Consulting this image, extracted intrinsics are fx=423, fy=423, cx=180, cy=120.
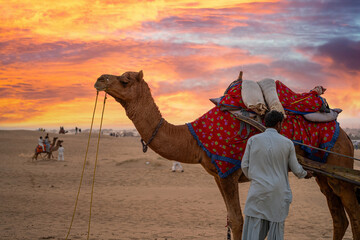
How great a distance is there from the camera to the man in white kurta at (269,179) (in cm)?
441

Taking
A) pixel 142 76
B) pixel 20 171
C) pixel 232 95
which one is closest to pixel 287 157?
pixel 232 95

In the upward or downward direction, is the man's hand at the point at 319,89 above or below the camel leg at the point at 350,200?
above

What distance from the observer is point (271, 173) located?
4418 mm

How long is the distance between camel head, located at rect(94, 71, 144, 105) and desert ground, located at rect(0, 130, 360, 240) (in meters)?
3.89

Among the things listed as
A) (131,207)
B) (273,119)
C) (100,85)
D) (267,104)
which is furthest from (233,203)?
(131,207)

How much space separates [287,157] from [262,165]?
0.93 feet

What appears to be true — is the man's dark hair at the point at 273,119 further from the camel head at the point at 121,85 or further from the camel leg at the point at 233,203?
the camel head at the point at 121,85

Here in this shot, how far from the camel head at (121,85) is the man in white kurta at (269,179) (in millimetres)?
2453

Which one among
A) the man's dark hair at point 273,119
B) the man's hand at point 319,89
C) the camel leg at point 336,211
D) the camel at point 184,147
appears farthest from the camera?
the man's hand at point 319,89

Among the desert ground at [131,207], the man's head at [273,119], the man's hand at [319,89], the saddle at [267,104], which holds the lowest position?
the desert ground at [131,207]

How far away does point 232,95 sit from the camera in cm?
669

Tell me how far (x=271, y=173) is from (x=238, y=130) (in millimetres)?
1984

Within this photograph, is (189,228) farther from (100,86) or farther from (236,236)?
(100,86)

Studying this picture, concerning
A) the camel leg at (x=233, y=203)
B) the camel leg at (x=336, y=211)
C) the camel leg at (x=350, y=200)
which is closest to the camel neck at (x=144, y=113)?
the camel leg at (x=233, y=203)
